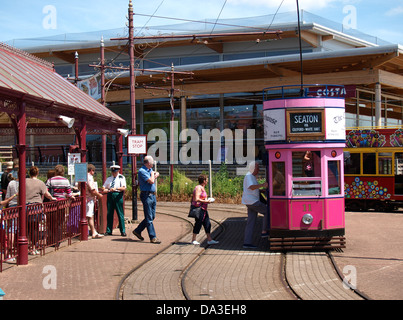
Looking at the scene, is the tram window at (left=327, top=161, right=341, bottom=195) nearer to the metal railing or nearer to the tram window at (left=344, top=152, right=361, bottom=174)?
the metal railing

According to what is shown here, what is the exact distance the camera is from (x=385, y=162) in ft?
66.7

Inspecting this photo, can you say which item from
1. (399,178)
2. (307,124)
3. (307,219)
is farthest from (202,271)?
(399,178)

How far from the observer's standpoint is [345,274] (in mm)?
8781

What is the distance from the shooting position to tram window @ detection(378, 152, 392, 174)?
2025 centimetres

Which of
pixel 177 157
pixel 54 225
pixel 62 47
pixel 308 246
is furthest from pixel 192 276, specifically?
pixel 62 47

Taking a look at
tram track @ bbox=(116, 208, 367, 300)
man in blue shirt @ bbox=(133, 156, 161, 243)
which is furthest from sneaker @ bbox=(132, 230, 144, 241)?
tram track @ bbox=(116, 208, 367, 300)

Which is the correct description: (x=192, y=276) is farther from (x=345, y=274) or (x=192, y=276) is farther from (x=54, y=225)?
(x=54, y=225)

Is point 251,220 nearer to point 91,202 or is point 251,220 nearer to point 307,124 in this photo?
point 307,124

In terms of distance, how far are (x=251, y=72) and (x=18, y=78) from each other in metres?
24.6

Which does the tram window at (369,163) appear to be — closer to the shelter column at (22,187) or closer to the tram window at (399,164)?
the tram window at (399,164)

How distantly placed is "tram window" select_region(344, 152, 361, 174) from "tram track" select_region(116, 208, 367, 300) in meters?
10.2

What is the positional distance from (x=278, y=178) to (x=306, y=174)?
59cm

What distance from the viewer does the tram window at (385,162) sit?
797 inches

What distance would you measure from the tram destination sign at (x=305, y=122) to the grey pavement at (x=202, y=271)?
8.40 feet
